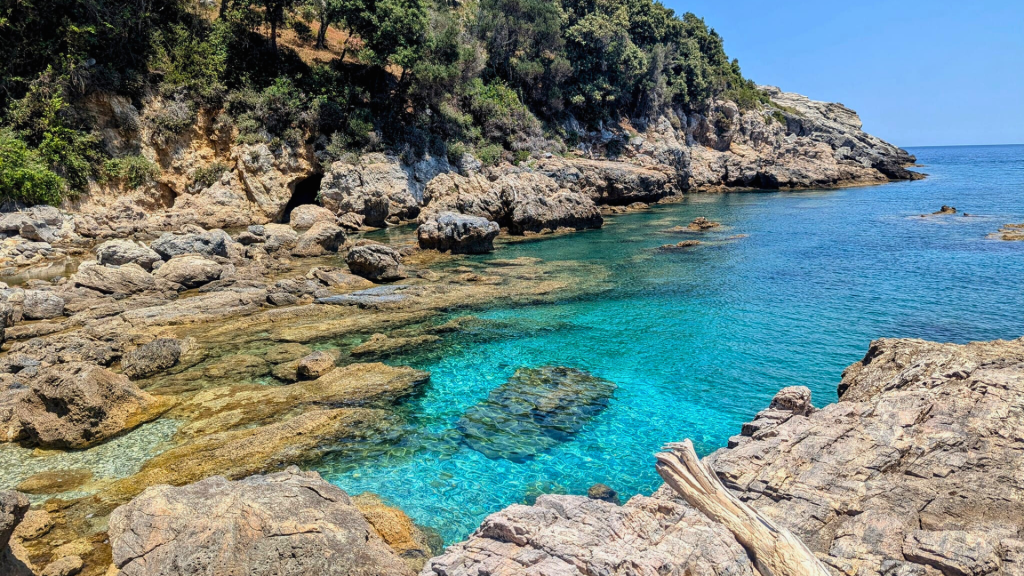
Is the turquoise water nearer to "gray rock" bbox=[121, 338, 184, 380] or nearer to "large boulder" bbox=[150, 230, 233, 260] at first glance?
"gray rock" bbox=[121, 338, 184, 380]

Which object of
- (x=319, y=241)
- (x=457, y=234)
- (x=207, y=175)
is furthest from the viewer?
(x=207, y=175)

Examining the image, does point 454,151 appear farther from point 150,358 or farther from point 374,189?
point 150,358

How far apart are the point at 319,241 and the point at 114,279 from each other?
33.6 feet

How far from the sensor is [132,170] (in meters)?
35.2

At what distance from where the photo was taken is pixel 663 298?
2231 cm

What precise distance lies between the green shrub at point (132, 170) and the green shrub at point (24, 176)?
2954 mm

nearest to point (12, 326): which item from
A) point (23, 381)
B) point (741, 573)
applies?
point (23, 381)

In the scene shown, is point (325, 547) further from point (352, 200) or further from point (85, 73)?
point (85, 73)

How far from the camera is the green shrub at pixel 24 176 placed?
2902cm

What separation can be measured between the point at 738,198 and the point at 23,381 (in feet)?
202

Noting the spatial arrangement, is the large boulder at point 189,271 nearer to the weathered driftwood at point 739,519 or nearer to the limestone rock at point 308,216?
the limestone rock at point 308,216

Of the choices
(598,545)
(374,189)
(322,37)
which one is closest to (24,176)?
(374,189)

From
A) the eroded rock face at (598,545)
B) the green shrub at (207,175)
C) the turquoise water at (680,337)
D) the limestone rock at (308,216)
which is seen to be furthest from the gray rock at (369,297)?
the green shrub at (207,175)

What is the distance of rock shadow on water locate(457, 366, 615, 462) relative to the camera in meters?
11.5
